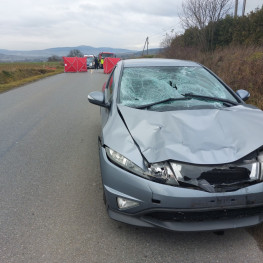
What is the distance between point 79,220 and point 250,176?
5.63 ft

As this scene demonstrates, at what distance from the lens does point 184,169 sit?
229 centimetres

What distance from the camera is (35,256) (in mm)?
2342

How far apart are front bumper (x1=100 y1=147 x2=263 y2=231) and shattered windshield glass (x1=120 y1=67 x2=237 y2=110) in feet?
4.13

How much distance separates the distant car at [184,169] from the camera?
222 cm

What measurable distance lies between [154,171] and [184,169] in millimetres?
250

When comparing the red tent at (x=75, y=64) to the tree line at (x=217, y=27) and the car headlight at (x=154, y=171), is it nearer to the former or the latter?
the tree line at (x=217, y=27)

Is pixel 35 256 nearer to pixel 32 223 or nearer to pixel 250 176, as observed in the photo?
pixel 32 223

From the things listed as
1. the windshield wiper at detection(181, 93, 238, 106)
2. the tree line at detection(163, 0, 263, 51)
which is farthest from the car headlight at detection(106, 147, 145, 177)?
the tree line at detection(163, 0, 263, 51)

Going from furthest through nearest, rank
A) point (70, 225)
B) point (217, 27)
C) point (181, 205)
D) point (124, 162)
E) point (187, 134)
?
point (217, 27) → point (70, 225) → point (187, 134) → point (124, 162) → point (181, 205)

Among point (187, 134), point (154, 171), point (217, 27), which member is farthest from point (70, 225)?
point (217, 27)

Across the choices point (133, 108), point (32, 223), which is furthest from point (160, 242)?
point (133, 108)

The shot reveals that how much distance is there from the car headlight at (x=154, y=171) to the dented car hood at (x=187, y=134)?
46 millimetres

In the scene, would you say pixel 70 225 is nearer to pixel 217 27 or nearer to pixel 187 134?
pixel 187 134

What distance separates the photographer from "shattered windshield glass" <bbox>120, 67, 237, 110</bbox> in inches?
135
